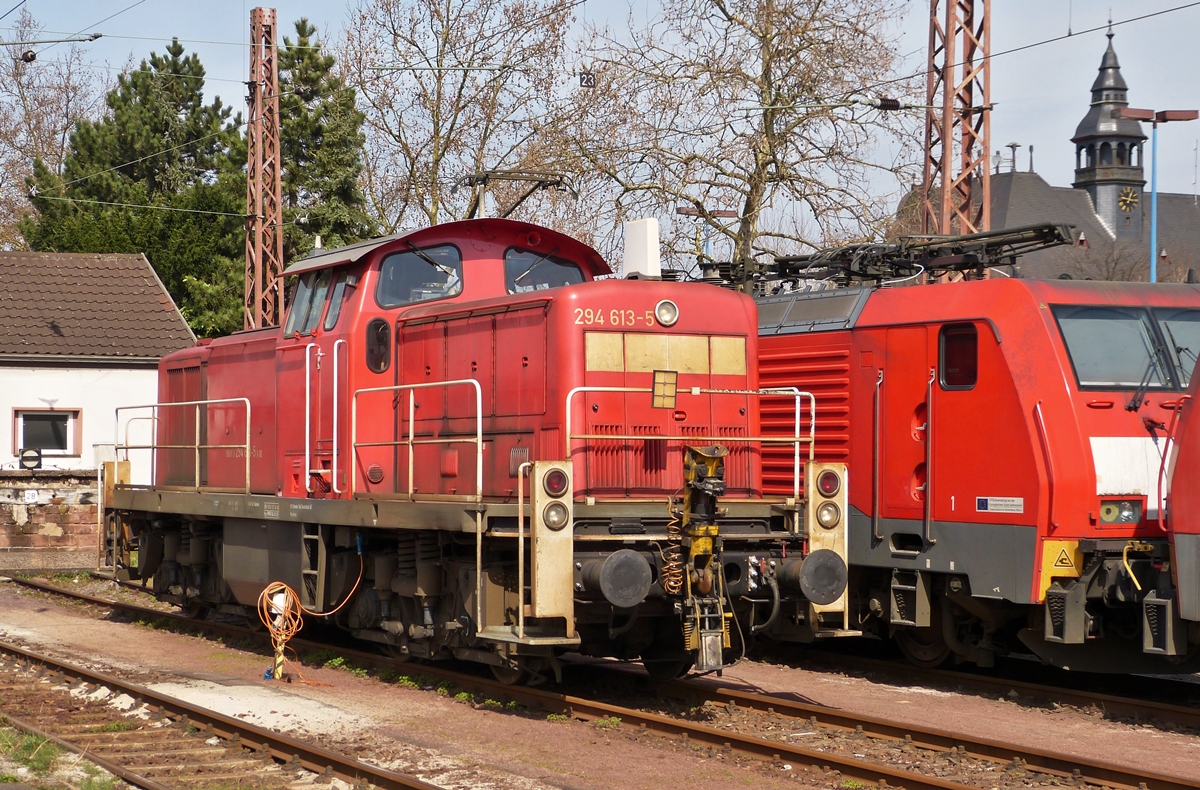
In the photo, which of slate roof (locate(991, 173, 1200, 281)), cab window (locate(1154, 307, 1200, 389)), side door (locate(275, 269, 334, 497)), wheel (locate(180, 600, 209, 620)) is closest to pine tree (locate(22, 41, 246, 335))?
wheel (locate(180, 600, 209, 620))

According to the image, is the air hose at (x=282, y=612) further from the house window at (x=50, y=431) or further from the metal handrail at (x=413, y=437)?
the house window at (x=50, y=431)

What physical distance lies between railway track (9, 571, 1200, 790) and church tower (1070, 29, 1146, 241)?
70.5m

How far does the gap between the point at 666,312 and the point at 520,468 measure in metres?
1.72

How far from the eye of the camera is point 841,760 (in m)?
7.44

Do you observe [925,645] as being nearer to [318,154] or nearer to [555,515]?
[555,515]

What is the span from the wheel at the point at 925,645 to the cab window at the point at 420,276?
4886mm

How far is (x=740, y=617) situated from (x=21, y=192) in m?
45.9

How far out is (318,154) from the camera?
110ft

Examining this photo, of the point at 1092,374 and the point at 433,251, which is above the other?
the point at 433,251

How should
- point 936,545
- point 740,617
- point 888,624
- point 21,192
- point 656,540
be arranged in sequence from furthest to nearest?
1. point 21,192
2. point 888,624
3. point 936,545
4. point 740,617
5. point 656,540

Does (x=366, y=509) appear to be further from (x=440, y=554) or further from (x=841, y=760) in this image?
(x=841, y=760)

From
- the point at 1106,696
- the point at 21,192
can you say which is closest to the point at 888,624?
the point at 1106,696

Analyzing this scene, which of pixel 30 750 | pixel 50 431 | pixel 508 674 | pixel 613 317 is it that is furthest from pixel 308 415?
pixel 50 431

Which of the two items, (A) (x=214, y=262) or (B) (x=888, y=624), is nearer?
(B) (x=888, y=624)
